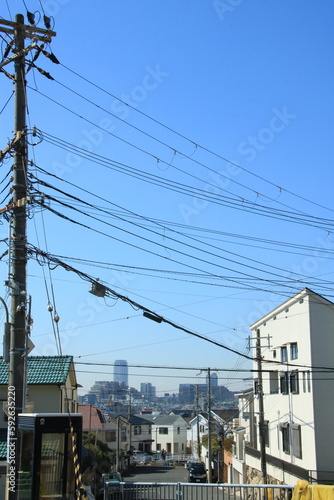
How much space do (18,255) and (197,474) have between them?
146 ft

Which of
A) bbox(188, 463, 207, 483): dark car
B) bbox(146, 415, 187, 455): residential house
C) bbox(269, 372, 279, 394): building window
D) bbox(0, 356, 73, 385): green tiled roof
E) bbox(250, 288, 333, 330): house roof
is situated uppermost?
bbox(250, 288, 333, 330): house roof

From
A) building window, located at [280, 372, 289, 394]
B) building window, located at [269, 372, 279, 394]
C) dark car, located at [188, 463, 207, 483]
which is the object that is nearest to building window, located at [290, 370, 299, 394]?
building window, located at [280, 372, 289, 394]

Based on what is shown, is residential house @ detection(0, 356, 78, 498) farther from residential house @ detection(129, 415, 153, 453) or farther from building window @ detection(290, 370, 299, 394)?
residential house @ detection(129, 415, 153, 453)

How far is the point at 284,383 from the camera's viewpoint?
1291 inches

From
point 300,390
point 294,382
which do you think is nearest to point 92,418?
point 294,382

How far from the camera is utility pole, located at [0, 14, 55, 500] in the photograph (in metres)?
11.3

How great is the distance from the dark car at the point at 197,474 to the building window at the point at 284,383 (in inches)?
848

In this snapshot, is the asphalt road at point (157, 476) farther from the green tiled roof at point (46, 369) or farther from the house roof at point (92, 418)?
the green tiled roof at point (46, 369)

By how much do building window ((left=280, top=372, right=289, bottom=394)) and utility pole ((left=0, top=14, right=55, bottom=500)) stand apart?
909 inches

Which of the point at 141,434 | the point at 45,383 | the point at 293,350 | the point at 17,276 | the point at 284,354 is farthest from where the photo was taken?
the point at 141,434

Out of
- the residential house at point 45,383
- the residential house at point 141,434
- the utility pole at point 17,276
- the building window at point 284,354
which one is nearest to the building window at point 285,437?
the building window at point 284,354

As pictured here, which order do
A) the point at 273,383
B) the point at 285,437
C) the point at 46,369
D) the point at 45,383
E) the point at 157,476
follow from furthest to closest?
1. the point at 157,476
2. the point at 273,383
3. the point at 285,437
4. the point at 46,369
5. the point at 45,383

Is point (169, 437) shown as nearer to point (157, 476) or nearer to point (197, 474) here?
point (157, 476)

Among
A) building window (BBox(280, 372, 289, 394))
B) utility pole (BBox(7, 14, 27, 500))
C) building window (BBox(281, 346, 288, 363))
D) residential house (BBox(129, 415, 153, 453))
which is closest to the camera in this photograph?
utility pole (BBox(7, 14, 27, 500))
